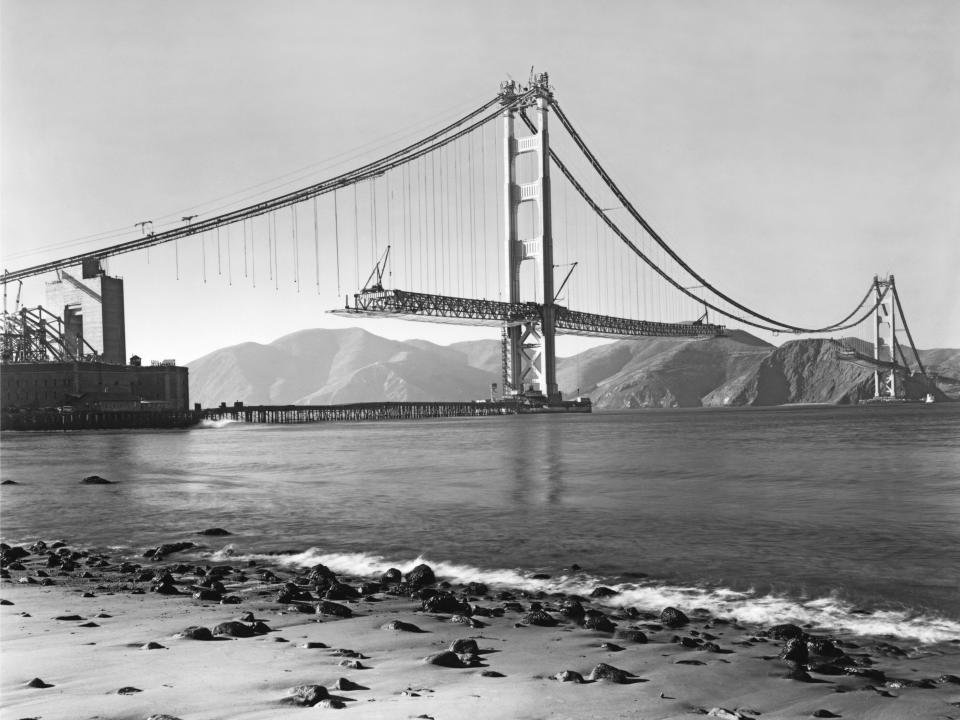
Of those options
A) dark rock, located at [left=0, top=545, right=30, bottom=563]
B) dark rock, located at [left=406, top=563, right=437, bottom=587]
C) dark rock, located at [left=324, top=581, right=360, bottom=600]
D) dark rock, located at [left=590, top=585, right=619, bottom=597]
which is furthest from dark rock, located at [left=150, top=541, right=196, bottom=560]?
dark rock, located at [left=590, top=585, right=619, bottom=597]

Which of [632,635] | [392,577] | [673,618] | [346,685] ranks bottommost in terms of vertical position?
[392,577]

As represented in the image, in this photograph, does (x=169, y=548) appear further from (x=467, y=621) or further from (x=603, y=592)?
Answer: (x=467, y=621)

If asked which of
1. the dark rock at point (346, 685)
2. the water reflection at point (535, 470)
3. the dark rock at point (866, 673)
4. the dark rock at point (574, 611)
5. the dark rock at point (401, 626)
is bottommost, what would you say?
the water reflection at point (535, 470)

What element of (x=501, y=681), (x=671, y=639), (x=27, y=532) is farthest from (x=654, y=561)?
(x=27, y=532)

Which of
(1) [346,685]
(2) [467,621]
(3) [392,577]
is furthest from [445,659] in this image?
(3) [392,577]

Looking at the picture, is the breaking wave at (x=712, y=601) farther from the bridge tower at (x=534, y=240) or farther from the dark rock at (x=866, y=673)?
the bridge tower at (x=534, y=240)

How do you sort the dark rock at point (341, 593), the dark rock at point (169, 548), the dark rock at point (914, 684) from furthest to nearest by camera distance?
1. the dark rock at point (169, 548)
2. the dark rock at point (341, 593)
3. the dark rock at point (914, 684)

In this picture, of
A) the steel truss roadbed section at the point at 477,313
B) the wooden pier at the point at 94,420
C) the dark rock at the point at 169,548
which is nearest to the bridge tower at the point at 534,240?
the steel truss roadbed section at the point at 477,313
